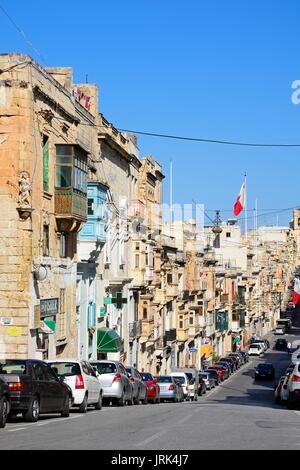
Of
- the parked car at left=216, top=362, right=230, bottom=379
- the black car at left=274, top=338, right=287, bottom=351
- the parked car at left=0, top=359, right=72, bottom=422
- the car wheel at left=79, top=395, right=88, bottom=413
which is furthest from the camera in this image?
the black car at left=274, top=338, right=287, bottom=351

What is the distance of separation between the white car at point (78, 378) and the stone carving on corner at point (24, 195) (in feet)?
28.9

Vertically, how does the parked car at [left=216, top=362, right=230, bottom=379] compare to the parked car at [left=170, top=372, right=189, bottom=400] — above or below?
below

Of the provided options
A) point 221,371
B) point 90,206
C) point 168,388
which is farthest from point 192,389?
point 221,371

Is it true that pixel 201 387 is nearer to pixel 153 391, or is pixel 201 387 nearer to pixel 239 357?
pixel 153 391

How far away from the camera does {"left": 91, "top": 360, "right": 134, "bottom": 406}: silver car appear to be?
30.4 m

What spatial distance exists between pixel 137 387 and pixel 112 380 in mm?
4283

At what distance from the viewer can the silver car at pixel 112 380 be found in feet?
99.7

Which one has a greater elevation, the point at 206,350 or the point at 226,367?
the point at 206,350

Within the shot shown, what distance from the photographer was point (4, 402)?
19.5 m

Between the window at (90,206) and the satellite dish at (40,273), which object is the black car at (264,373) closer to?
the window at (90,206)

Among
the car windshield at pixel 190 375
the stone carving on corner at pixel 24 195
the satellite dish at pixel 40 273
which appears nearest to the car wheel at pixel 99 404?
the satellite dish at pixel 40 273

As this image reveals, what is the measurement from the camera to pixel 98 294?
4984 cm

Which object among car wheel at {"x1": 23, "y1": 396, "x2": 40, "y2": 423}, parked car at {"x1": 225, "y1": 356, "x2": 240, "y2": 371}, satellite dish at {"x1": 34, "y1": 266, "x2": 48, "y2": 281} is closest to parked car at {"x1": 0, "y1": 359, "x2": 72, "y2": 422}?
car wheel at {"x1": 23, "y1": 396, "x2": 40, "y2": 423}

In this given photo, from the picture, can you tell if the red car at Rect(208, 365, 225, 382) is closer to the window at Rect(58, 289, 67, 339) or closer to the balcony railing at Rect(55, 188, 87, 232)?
the window at Rect(58, 289, 67, 339)
